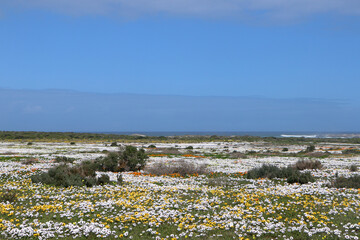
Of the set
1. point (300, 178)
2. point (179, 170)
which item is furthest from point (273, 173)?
point (179, 170)

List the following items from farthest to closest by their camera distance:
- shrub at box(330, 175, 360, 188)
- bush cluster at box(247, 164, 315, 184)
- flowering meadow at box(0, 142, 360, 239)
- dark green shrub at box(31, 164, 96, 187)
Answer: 1. bush cluster at box(247, 164, 315, 184)
2. dark green shrub at box(31, 164, 96, 187)
3. shrub at box(330, 175, 360, 188)
4. flowering meadow at box(0, 142, 360, 239)

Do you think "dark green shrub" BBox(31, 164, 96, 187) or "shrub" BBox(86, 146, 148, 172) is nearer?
"dark green shrub" BBox(31, 164, 96, 187)

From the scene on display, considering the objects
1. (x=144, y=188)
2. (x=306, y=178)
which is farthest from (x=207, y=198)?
(x=306, y=178)

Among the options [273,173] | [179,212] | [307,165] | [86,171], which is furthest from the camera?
[307,165]

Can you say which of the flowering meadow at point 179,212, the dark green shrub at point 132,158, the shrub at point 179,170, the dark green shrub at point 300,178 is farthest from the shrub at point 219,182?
the dark green shrub at point 132,158

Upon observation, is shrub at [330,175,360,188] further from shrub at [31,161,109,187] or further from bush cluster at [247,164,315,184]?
shrub at [31,161,109,187]

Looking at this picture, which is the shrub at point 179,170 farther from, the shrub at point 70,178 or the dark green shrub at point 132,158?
the shrub at point 70,178

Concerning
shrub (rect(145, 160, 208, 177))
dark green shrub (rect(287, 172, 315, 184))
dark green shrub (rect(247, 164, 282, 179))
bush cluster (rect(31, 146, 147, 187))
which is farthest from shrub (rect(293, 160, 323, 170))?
bush cluster (rect(31, 146, 147, 187))

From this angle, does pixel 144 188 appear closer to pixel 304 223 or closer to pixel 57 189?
pixel 57 189

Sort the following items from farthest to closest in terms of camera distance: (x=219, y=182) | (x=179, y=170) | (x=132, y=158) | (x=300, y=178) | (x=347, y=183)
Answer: (x=132, y=158)
(x=179, y=170)
(x=300, y=178)
(x=219, y=182)
(x=347, y=183)

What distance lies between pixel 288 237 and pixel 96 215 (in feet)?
21.9

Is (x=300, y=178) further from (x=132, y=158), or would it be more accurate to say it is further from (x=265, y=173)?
(x=132, y=158)

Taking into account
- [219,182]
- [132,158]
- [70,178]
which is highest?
[132,158]

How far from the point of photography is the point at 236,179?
20875 millimetres
